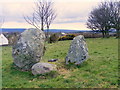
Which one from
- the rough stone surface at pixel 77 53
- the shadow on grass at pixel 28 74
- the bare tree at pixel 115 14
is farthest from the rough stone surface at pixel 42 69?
the bare tree at pixel 115 14

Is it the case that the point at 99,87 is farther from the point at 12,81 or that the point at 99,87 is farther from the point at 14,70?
the point at 14,70

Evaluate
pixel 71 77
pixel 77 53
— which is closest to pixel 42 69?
pixel 71 77

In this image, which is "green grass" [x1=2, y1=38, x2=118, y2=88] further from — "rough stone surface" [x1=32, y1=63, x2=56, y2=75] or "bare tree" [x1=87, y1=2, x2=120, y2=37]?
"bare tree" [x1=87, y1=2, x2=120, y2=37]

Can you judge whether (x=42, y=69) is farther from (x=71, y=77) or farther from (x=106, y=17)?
(x=106, y=17)

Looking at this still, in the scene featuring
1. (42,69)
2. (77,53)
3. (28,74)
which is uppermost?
(77,53)

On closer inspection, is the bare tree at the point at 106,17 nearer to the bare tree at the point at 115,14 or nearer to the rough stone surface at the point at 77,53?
the bare tree at the point at 115,14

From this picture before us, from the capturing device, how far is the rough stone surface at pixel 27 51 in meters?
8.49

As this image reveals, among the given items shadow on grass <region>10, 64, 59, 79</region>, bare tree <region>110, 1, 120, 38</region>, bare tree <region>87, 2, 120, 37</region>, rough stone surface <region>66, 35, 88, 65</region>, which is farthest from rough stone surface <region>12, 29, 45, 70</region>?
bare tree <region>110, 1, 120, 38</region>

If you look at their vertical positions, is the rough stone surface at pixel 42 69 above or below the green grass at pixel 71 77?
above

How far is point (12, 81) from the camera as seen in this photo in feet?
22.9

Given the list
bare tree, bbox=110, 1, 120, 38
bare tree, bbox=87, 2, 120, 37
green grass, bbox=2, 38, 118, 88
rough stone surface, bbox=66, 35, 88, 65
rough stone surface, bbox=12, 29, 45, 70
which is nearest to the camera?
green grass, bbox=2, 38, 118, 88

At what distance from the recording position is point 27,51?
27.9 ft

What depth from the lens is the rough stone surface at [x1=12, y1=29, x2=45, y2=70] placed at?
27.9 feet

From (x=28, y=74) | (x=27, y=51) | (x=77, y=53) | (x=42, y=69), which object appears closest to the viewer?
(x=42, y=69)
